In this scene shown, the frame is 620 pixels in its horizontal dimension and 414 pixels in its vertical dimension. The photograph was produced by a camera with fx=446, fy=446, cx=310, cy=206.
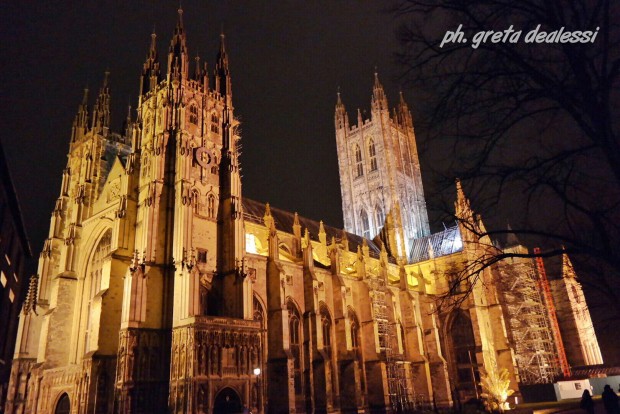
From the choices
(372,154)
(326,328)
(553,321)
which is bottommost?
(326,328)

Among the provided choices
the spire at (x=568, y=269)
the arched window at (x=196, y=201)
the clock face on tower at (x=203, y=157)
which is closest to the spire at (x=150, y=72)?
the clock face on tower at (x=203, y=157)

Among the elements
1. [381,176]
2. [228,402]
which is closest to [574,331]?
[381,176]

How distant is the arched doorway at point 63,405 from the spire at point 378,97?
52899 millimetres

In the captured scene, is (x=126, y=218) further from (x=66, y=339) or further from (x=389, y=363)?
(x=389, y=363)

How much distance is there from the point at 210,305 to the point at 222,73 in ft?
63.8

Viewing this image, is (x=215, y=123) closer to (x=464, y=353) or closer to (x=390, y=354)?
(x=390, y=354)

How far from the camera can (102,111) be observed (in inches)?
1594

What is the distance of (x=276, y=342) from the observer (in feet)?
98.3

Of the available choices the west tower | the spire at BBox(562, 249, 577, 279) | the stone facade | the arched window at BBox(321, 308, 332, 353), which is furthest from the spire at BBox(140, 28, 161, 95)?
the stone facade

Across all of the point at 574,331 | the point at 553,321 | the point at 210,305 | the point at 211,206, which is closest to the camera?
the point at 210,305

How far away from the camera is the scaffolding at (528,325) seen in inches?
1833

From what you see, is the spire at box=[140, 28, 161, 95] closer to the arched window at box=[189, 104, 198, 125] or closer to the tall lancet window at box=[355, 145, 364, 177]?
the arched window at box=[189, 104, 198, 125]

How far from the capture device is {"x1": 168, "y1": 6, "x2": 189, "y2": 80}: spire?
32.7 metres

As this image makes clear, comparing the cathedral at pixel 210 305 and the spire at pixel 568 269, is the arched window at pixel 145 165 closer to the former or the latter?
the cathedral at pixel 210 305
